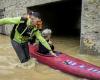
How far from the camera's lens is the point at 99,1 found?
10188 millimetres

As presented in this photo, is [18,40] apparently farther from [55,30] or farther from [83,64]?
[55,30]

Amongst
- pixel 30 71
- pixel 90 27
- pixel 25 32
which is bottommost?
pixel 30 71

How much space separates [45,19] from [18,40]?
732 centimetres

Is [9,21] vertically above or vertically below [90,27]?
above

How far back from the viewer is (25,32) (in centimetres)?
855

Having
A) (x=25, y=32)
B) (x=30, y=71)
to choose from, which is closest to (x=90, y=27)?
(x=25, y=32)

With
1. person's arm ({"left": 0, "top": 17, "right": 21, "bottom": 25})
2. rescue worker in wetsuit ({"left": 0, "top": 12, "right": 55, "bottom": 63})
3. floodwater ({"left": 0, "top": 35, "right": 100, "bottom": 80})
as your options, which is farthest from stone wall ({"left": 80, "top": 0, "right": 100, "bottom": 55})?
person's arm ({"left": 0, "top": 17, "right": 21, "bottom": 25})

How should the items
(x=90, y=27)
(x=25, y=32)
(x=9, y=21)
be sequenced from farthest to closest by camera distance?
(x=90, y=27) → (x=25, y=32) → (x=9, y=21)

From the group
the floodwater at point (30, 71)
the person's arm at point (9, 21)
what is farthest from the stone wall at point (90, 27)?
the person's arm at point (9, 21)

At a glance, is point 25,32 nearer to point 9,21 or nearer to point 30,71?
point 9,21

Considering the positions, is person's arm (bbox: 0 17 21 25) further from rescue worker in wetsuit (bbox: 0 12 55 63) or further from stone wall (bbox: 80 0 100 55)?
stone wall (bbox: 80 0 100 55)

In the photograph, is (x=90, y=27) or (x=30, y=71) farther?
(x=90, y=27)

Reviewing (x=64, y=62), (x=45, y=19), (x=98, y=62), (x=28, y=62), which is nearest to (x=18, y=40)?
(x=28, y=62)

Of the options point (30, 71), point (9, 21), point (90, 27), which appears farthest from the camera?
point (90, 27)
